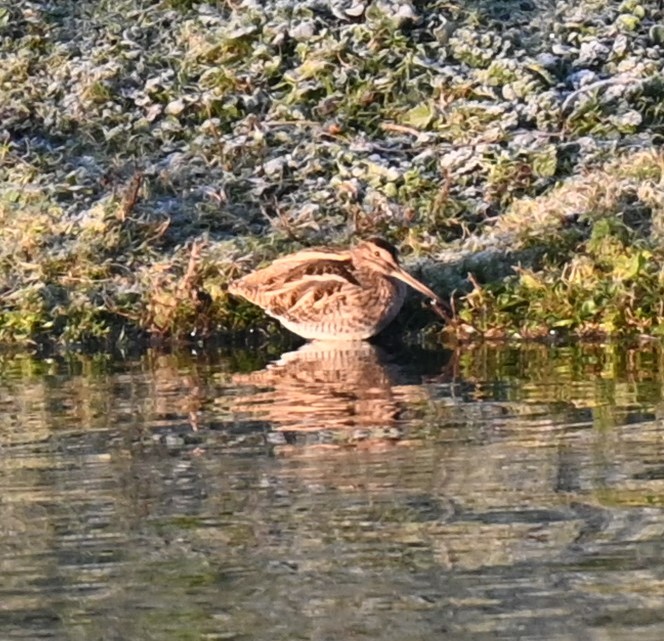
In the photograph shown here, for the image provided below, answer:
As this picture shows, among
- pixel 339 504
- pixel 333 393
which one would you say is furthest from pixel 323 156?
pixel 339 504

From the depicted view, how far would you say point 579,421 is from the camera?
26.2ft

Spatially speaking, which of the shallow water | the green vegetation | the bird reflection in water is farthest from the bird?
the shallow water

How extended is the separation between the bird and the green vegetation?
0.94ft

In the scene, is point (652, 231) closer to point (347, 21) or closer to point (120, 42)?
point (347, 21)

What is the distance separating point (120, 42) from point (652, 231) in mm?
4868

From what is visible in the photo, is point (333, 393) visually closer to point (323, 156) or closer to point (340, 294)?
point (340, 294)

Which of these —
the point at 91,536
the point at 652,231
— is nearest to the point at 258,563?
the point at 91,536

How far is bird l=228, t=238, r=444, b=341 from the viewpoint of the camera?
434 inches

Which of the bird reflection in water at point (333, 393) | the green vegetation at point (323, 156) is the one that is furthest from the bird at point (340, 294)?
the green vegetation at point (323, 156)

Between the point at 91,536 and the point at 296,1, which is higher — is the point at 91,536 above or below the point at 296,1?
below

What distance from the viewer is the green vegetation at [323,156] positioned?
11359 mm

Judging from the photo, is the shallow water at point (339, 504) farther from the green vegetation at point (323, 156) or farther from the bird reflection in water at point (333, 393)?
the green vegetation at point (323, 156)

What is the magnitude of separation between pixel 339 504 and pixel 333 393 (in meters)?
2.68

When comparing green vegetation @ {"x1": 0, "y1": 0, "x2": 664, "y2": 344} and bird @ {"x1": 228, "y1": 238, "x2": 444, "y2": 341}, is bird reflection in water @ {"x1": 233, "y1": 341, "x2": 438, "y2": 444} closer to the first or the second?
bird @ {"x1": 228, "y1": 238, "x2": 444, "y2": 341}
